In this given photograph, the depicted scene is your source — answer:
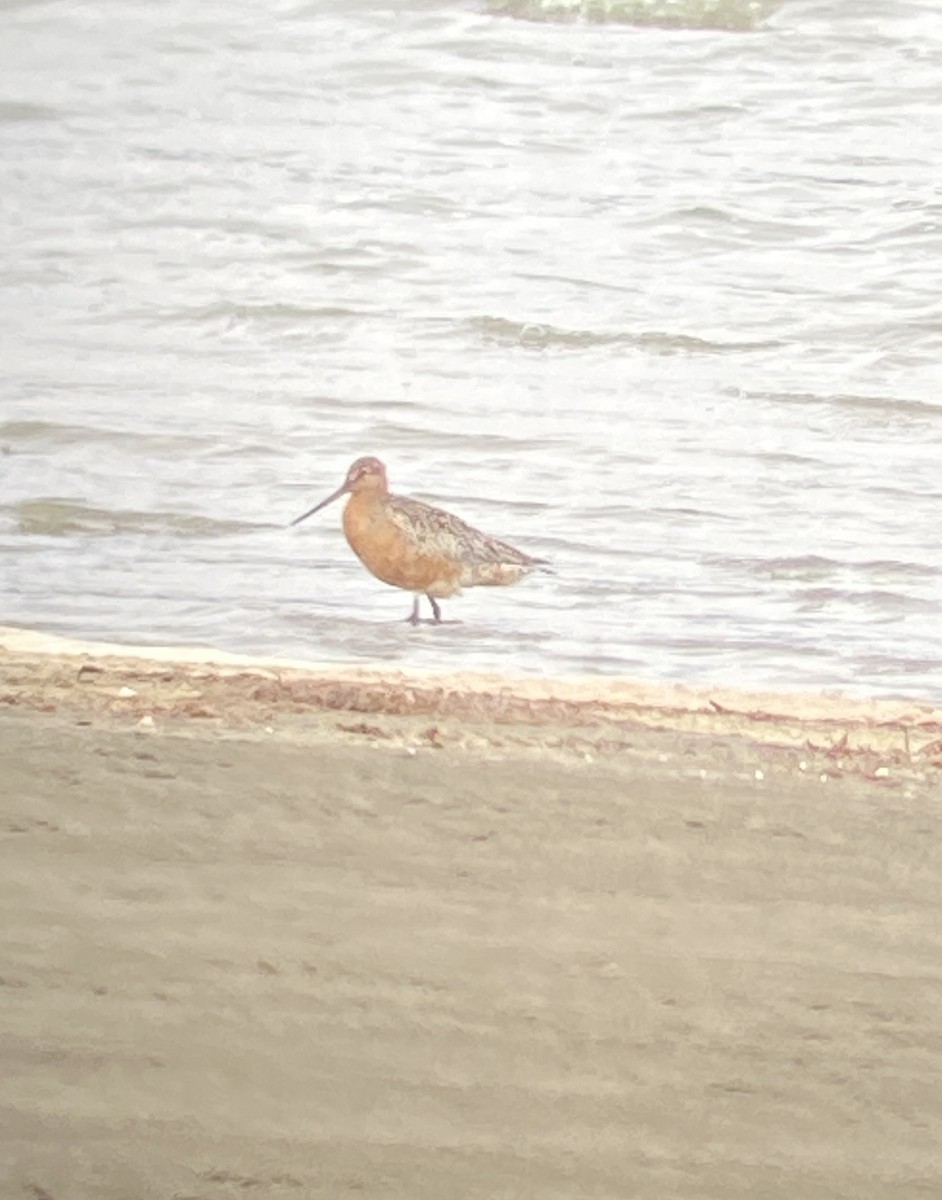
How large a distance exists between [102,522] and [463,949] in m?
0.66

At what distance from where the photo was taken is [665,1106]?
156 cm

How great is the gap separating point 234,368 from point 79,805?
0.50m

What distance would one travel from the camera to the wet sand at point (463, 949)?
5.07ft

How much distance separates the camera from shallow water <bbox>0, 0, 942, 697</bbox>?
6.23 feet

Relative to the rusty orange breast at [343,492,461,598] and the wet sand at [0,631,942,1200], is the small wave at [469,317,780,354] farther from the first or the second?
the wet sand at [0,631,942,1200]

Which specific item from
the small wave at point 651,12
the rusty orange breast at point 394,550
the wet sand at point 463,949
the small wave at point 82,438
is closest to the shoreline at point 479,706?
the wet sand at point 463,949

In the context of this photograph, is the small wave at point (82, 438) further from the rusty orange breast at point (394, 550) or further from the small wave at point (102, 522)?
the rusty orange breast at point (394, 550)

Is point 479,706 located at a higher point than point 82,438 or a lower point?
lower

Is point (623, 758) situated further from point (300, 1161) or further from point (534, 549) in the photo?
point (300, 1161)

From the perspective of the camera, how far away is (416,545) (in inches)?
76.7

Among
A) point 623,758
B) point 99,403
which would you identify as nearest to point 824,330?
point 623,758

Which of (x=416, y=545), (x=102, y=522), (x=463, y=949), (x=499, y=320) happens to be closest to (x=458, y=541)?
(x=416, y=545)

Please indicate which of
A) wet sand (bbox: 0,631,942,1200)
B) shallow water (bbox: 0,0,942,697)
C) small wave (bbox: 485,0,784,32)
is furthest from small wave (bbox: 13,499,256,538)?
small wave (bbox: 485,0,784,32)

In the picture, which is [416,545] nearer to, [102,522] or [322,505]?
[322,505]
